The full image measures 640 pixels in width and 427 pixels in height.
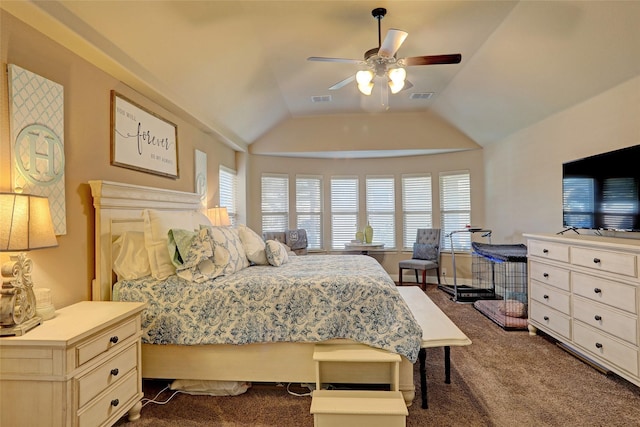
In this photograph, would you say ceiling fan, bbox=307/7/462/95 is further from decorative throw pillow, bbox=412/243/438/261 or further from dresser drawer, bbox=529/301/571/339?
decorative throw pillow, bbox=412/243/438/261

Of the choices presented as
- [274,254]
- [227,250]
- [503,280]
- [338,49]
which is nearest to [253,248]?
[274,254]

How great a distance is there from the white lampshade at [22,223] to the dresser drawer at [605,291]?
3.67m

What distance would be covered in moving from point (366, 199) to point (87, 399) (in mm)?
5395

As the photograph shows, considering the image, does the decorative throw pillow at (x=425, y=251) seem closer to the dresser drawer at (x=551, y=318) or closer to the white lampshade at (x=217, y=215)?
the dresser drawer at (x=551, y=318)

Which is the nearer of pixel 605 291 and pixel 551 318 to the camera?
pixel 605 291

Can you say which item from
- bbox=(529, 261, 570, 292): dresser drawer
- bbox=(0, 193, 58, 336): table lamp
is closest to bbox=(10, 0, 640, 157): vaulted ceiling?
bbox=(0, 193, 58, 336): table lamp

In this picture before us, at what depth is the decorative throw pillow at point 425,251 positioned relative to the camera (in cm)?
566

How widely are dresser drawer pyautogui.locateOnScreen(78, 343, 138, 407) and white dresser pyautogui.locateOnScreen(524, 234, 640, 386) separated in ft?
11.0

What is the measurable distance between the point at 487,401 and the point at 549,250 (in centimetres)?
168

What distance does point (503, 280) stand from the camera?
517cm

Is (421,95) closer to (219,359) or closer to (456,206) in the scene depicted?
(456,206)

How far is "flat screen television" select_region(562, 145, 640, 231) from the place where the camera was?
2.64 meters

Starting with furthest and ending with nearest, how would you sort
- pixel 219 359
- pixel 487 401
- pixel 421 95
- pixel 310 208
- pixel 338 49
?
1. pixel 310 208
2. pixel 421 95
3. pixel 338 49
4. pixel 219 359
5. pixel 487 401

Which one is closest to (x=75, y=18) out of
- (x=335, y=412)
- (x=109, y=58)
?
(x=109, y=58)
